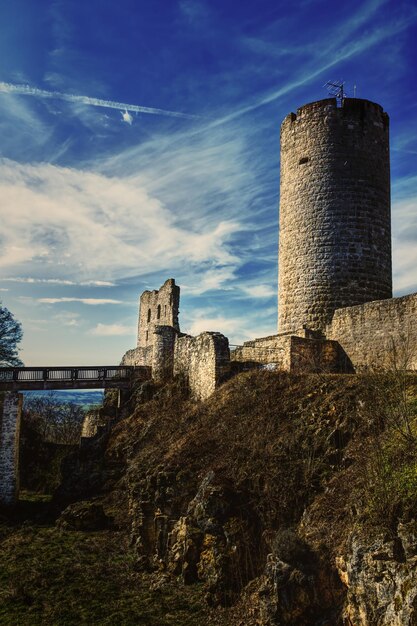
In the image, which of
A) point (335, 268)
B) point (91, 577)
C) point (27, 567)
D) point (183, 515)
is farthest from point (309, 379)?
point (27, 567)

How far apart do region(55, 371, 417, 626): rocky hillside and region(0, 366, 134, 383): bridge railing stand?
749 cm

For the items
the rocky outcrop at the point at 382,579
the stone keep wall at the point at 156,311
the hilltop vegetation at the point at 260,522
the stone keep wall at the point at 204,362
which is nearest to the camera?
the rocky outcrop at the point at 382,579

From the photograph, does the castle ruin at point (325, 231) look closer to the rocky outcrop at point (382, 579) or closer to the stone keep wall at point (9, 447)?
the stone keep wall at point (9, 447)

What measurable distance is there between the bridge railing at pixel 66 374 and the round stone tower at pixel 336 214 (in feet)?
28.6

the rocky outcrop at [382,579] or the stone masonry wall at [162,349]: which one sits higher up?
the stone masonry wall at [162,349]

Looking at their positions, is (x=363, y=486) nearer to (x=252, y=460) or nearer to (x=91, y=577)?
(x=252, y=460)

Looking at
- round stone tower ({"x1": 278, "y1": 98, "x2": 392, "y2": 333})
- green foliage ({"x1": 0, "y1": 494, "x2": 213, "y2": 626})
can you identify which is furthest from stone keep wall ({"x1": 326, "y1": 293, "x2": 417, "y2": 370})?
green foliage ({"x1": 0, "y1": 494, "x2": 213, "y2": 626})

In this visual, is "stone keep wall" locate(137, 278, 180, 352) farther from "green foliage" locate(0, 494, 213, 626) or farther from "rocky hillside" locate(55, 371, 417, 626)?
"green foliage" locate(0, 494, 213, 626)

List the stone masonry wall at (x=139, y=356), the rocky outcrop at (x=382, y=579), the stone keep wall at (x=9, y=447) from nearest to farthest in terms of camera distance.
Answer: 1. the rocky outcrop at (x=382, y=579)
2. the stone keep wall at (x=9, y=447)
3. the stone masonry wall at (x=139, y=356)

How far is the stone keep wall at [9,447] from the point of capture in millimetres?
22094

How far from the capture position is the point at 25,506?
2173cm

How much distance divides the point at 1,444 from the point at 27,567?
378 inches

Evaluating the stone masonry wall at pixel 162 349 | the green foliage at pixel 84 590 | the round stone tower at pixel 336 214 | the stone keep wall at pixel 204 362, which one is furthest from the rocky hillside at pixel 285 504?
the stone masonry wall at pixel 162 349

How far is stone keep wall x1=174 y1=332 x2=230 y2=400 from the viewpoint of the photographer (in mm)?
18484
